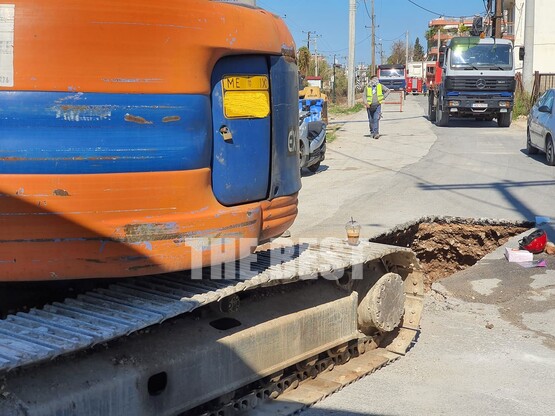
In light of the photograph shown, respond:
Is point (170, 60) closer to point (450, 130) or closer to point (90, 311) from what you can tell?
point (90, 311)

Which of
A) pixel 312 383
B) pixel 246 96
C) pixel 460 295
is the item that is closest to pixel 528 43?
pixel 460 295

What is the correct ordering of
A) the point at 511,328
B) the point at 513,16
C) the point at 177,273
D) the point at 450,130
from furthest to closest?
the point at 513,16, the point at 450,130, the point at 511,328, the point at 177,273

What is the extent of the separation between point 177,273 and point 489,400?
2.27 meters

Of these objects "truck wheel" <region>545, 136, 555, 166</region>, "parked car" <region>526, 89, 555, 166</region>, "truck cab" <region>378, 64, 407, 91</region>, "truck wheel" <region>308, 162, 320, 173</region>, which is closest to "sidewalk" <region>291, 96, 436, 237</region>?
"truck wheel" <region>308, 162, 320, 173</region>

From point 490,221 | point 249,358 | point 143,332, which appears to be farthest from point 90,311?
point 490,221

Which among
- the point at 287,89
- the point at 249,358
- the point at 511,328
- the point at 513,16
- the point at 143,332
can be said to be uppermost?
the point at 513,16

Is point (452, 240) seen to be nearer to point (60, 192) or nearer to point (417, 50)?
point (60, 192)

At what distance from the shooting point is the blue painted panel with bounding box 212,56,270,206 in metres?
3.95

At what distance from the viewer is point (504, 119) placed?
27.1 m

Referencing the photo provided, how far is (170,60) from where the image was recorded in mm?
3637

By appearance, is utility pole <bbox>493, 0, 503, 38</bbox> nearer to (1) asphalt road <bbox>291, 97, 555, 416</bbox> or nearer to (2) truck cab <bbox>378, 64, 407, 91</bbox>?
(1) asphalt road <bbox>291, 97, 555, 416</bbox>

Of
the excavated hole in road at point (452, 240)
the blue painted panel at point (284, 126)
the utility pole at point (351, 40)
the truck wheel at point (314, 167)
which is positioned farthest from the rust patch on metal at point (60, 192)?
the utility pole at point (351, 40)

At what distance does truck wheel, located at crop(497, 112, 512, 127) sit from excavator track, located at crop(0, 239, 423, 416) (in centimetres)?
2240

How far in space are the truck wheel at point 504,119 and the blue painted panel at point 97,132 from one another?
24.8m
